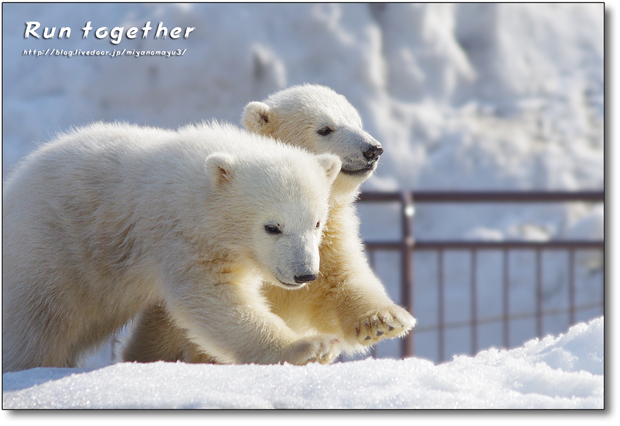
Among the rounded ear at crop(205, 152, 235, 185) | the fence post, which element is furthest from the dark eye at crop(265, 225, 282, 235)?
the fence post

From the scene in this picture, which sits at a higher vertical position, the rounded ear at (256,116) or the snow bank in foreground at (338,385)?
the rounded ear at (256,116)

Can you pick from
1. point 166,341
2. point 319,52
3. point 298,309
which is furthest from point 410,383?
point 319,52

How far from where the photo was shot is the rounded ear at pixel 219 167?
1.59 metres

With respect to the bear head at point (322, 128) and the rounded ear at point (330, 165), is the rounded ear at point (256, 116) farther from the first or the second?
the rounded ear at point (330, 165)

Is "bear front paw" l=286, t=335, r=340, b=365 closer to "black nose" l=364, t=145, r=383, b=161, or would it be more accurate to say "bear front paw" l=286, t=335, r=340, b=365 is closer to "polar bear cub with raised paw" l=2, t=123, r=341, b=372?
"polar bear cub with raised paw" l=2, t=123, r=341, b=372

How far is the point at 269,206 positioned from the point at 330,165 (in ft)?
0.61

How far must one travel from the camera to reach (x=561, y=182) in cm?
537

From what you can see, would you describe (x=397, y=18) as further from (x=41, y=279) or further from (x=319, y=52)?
(x=41, y=279)

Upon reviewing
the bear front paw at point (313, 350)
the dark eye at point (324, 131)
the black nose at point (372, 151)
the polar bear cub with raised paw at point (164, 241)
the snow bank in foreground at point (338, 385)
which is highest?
the dark eye at point (324, 131)

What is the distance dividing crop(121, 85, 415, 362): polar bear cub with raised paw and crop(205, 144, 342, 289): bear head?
208mm

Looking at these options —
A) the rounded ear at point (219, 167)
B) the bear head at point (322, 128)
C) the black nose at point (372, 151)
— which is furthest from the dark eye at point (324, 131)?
the rounded ear at point (219, 167)

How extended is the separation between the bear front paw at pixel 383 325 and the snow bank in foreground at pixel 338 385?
183 mm

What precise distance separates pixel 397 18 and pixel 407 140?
88cm

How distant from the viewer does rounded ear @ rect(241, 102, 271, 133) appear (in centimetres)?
199
